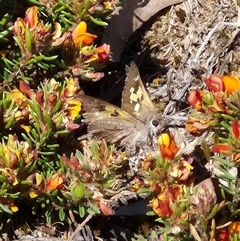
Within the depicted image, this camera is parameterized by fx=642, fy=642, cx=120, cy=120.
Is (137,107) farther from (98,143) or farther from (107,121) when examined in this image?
(98,143)

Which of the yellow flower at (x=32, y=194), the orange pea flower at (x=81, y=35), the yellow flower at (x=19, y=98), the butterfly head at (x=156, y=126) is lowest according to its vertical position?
the yellow flower at (x=32, y=194)

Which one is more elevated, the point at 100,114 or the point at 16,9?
the point at 16,9

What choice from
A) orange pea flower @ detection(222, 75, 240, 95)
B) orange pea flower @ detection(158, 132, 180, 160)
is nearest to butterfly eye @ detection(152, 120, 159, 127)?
orange pea flower @ detection(158, 132, 180, 160)

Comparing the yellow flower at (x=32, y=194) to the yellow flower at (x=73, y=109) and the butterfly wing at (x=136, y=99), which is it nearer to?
the yellow flower at (x=73, y=109)

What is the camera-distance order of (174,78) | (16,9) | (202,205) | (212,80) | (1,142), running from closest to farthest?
(202,205), (212,80), (1,142), (16,9), (174,78)

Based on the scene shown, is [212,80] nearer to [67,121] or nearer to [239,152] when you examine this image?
[239,152]

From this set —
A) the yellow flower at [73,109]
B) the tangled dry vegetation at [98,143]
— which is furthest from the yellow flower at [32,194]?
the yellow flower at [73,109]

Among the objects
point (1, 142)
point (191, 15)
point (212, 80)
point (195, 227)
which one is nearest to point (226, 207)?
point (195, 227)
